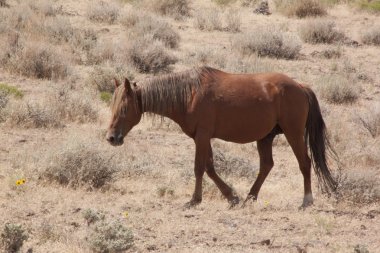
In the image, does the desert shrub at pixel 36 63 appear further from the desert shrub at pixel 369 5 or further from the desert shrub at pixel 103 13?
the desert shrub at pixel 369 5

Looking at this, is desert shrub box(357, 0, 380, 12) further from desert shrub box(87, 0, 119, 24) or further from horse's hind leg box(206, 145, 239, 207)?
horse's hind leg box(206, 145, 239, 207)

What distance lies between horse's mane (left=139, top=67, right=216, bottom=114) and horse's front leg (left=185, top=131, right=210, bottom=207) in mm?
406

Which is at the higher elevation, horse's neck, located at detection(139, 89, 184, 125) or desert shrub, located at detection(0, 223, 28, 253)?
horse's neck, located at detection(139, 89, 184, 125)

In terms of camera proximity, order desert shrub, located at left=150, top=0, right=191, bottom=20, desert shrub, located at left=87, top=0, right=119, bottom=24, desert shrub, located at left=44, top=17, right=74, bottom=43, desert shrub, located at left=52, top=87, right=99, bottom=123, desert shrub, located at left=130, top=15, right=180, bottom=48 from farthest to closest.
Result: desert shrub, located at left=150, top=0, right=191, bottom=20
desert shrub, located at left=87, top=0, right=119, bottom=24
desert shrub, located at left=130, top=15, right=180, bottom=48
desert shrub, located at left=44, top=17, right=74, bottom=43
desert shrub, located at left=52, top=87, right=99, bottom=123

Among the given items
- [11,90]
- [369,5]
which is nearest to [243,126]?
[11,90]

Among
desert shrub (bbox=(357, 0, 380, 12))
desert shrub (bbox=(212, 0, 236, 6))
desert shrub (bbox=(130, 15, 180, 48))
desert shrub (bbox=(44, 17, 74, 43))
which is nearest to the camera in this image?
desert shrub (bbox=(44, 17, 74, 43))

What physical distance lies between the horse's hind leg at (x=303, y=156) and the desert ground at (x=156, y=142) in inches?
7.6

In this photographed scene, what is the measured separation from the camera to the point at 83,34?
1956 centimetres

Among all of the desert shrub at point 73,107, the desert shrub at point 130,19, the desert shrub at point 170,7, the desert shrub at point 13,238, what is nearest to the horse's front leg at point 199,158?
the desert shrub at point 13,238

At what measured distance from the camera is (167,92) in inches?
350

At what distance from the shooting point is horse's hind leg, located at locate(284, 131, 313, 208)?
929 cm

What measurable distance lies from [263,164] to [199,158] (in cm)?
104

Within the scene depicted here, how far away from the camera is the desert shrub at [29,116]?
490 inches

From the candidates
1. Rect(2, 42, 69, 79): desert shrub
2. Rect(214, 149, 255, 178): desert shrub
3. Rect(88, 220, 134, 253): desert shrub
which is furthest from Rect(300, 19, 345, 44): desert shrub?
Rect(88, 220, 134, 253): desert shrub
